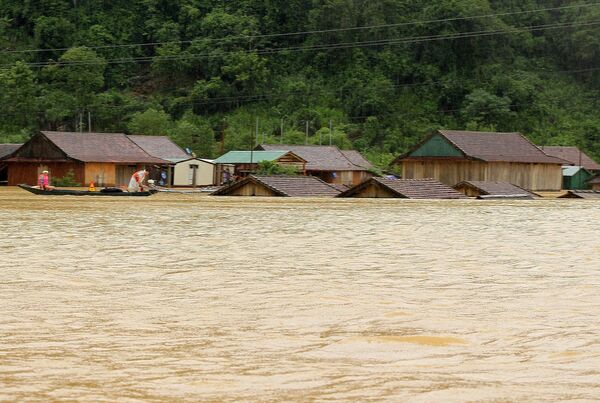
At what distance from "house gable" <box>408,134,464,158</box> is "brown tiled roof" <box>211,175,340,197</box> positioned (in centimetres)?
1712

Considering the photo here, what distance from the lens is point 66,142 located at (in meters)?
58.0

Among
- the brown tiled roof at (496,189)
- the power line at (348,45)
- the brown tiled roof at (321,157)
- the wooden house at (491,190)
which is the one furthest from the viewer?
the power line at (348,45)

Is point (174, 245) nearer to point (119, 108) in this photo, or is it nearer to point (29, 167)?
point (29, 167)

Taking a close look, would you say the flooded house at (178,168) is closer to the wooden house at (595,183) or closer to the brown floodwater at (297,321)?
the wooden house at (595,183)

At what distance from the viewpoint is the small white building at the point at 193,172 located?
63094mm

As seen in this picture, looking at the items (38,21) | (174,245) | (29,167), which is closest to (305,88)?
(38,21)

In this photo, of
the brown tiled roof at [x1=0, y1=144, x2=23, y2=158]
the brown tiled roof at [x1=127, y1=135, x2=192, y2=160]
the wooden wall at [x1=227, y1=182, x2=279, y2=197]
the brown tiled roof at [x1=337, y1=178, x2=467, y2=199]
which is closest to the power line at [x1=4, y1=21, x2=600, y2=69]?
the brown tiled roof at [x1=0, y1=144, x2=23, y2=158]

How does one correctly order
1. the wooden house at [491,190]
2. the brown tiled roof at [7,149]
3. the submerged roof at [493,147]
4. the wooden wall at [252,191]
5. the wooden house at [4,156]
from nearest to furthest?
the wooden wall at [252,191] → the wooden house at [491,190] → the submerged roof at [493,147] → the wooden house at [4,156] → the brown tiled roof at [7,149]

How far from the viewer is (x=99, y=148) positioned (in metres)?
58.1

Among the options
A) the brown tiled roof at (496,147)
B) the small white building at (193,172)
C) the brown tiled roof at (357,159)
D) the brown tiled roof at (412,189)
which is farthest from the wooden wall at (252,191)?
the brown tiled roof at (357,159)

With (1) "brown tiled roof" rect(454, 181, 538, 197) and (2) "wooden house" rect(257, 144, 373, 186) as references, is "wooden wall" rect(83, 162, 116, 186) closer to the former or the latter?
(2) "wooden house" rect(257, 144, 373, 186)

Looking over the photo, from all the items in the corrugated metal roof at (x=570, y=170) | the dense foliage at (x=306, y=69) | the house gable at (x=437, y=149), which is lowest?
the corrugated metal roof at (x=570, y=170)

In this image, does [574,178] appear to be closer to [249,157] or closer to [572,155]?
[572,155]

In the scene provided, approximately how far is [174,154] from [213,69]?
87.6 feet
